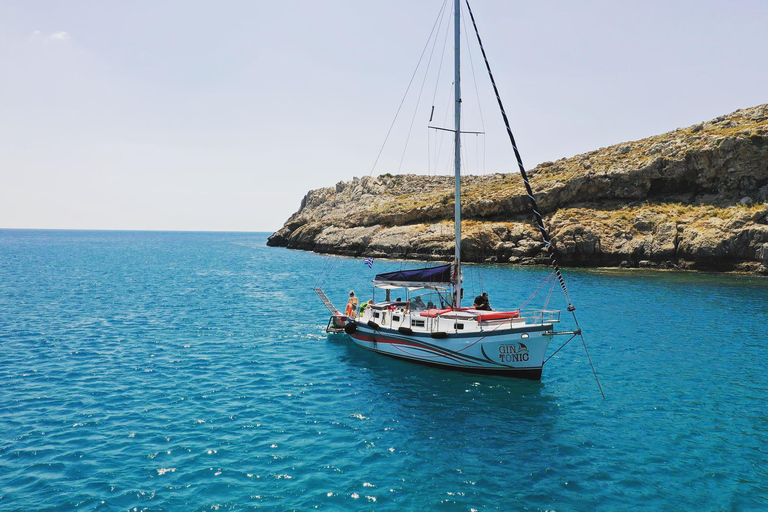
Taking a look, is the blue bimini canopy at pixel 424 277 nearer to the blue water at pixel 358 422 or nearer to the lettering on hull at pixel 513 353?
the blue water at pixel 358 422

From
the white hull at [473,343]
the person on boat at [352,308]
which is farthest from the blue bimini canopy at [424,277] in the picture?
the person on boat at [352,308]

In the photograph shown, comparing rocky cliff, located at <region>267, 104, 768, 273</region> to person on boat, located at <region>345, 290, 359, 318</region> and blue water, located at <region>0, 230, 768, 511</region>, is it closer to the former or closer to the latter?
blue water, located at <region>0, 230, 768, 511</region>

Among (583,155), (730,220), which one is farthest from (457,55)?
(583,155)

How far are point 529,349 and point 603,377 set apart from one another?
14.6ft

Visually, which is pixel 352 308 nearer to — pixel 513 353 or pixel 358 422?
pixel 513 353

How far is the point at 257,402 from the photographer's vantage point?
1864 centimetres

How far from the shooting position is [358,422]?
16.9 m

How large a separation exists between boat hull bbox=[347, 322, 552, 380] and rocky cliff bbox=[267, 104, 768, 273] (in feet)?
169

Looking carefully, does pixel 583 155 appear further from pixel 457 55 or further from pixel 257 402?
pixel 257 402

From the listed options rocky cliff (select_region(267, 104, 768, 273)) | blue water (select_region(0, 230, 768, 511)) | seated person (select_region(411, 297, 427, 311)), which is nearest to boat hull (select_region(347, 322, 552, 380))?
blue water (select_region(0, 230, 768, 511))

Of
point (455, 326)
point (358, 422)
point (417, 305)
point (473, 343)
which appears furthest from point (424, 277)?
point (358, 422)

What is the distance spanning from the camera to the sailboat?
2070 cm

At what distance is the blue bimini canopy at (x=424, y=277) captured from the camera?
84.5ft

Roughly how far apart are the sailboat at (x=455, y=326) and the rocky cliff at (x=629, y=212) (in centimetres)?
4902
